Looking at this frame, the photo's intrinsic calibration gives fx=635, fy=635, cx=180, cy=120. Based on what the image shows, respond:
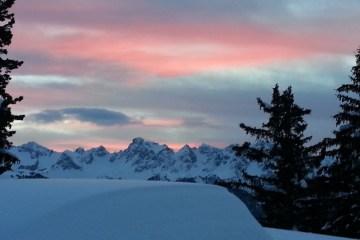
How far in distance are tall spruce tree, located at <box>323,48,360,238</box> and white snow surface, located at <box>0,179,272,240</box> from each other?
18.4 m

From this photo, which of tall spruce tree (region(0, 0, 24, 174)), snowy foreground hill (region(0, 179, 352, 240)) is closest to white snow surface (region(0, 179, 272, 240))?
snowy foreground hill (region(0, 179, 352, 240))

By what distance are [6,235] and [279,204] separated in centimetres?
2436

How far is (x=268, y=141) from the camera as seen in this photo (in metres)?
28.6

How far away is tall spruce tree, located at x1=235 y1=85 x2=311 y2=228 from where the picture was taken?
27031 mm

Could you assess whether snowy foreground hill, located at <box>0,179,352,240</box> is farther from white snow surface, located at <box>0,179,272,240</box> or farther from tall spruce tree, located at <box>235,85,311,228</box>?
tall spruce tree, located at <box>235,85,311,228</box>

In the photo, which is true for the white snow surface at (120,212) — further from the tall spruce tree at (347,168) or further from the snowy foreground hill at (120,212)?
the tall spruce tree at (347,168)

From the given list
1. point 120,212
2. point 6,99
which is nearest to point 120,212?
point 120,212

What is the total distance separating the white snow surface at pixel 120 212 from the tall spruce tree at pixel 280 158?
853 inches

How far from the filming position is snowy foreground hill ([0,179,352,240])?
160 inches

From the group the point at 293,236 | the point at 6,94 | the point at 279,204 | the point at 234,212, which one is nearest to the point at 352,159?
the point at 279,204

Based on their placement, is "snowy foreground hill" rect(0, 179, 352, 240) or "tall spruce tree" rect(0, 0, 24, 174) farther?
"tall spruce tree" rect(0, 0, 24, 174)

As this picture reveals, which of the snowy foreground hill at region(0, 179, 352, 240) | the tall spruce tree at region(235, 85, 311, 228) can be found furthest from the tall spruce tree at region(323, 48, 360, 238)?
the snowy foreground hill at region(0, 179, 352, 240)

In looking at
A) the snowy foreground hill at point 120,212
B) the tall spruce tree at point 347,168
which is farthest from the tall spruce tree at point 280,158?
the snowy foreground hill at point 120,212

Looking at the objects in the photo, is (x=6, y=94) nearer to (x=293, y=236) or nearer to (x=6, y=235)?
(x=293, y=236)
